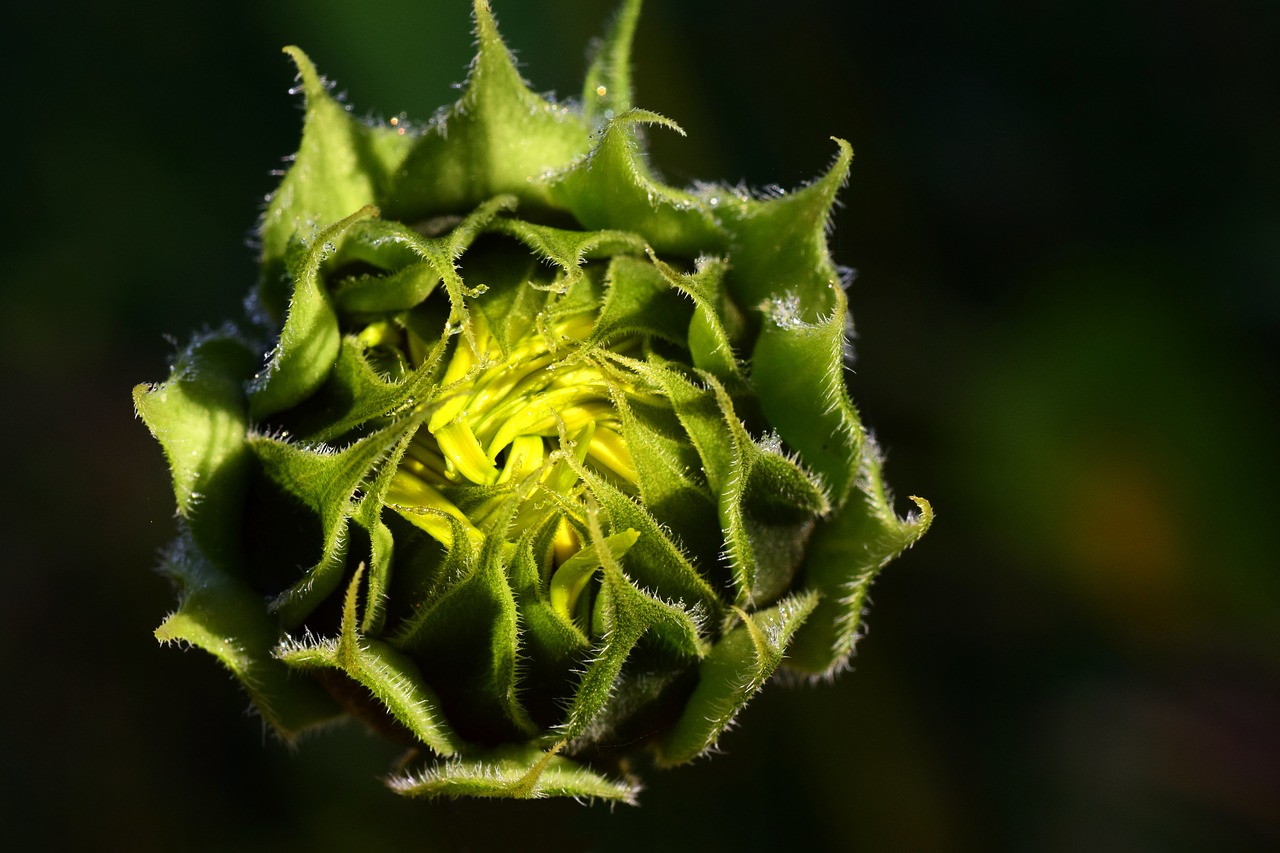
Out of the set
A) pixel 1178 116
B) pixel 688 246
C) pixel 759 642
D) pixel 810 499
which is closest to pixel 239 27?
pixel 688 246

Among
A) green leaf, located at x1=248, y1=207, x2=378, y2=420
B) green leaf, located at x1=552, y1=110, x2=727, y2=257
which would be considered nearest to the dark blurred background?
green leaf, located at x1=552, y1=110, x2=727, y2=257

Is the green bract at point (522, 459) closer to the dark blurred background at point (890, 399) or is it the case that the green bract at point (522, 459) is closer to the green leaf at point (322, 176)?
the green leaf at point (322, 176)

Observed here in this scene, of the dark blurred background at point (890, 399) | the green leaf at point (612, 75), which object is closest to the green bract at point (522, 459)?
the green leaf at point (612, 75)

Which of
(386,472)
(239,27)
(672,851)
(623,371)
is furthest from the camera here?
(239,27)

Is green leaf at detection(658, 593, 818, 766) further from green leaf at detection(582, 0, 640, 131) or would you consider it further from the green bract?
green leaf at detection(582, 0, 640, 131)

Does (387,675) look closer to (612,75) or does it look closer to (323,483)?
(323,483)

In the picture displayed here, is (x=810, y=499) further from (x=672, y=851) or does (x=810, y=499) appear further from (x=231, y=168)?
(x=231, y=168)
